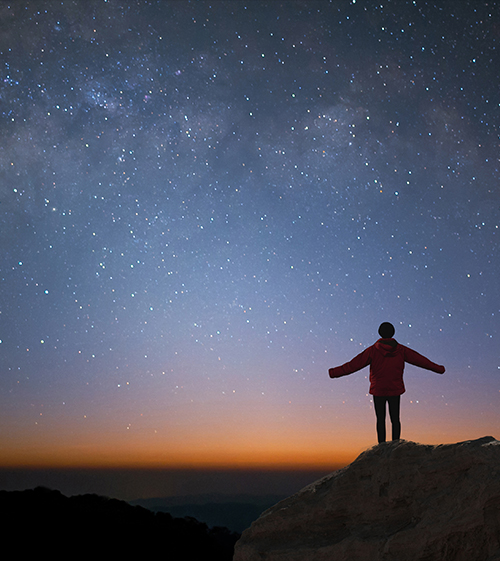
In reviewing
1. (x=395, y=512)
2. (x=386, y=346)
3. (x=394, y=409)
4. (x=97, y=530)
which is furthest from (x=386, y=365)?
(x=97, y=530)

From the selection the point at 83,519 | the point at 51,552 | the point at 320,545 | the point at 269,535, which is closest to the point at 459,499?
the point at 320,545

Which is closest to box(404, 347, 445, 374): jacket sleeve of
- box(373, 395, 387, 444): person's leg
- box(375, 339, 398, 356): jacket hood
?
box(375, 339, 398, 356): jacket hood

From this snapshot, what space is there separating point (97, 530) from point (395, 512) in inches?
1069

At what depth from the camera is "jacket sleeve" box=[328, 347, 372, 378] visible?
6785 mm

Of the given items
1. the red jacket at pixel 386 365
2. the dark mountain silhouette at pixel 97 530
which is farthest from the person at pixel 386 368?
the dark mountain silhouette at pixel 97 530

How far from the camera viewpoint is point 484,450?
182 inches

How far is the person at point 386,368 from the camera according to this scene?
6367 mm

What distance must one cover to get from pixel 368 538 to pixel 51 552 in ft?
82.1

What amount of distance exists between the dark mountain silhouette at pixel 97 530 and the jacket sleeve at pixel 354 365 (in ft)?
79.0

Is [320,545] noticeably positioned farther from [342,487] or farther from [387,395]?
[387,395]

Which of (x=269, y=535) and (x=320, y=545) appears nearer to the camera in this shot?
(x=320, y=545)

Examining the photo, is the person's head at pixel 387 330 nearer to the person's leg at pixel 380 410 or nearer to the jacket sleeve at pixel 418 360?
the jacket sleeve at pixel 418 360

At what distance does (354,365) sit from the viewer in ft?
22.4

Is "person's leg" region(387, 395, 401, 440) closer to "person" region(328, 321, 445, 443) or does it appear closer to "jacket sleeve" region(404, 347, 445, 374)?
"person" region(328, 321, 445, 443)
